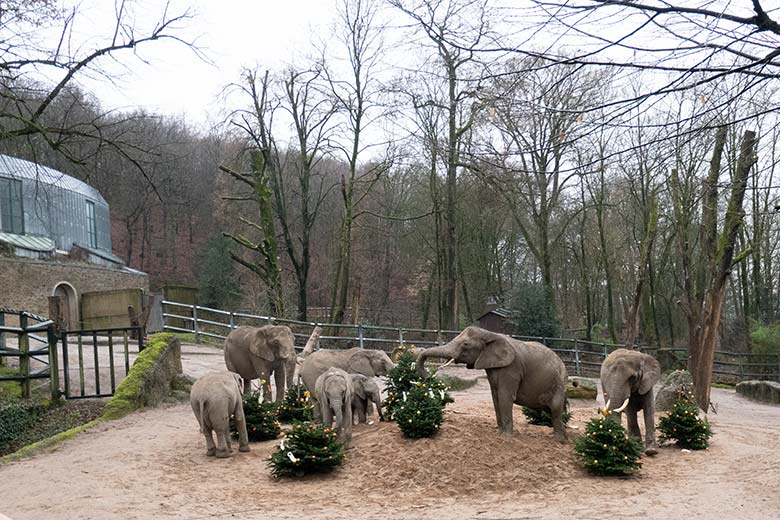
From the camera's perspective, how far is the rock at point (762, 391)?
859 inches

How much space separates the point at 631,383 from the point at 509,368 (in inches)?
70.0

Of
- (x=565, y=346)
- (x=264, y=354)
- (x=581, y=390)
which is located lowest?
(x=565, y=346)

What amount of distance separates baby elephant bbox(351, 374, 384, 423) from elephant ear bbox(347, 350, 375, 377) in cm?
58

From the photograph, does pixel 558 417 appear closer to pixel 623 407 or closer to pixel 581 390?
pixel 623 407

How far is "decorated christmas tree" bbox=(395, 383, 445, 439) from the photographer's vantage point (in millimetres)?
9266

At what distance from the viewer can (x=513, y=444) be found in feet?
30.1

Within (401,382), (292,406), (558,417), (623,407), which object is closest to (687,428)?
(623,407)

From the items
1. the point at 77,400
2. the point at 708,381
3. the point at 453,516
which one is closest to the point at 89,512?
the point at 453,516

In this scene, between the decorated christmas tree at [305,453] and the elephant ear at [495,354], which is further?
the elephant ear at [495,354]

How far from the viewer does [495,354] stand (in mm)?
9680

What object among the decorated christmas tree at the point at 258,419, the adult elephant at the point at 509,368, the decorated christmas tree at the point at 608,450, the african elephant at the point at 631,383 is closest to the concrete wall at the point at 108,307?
the decorated christmas tree at the point at 258,419

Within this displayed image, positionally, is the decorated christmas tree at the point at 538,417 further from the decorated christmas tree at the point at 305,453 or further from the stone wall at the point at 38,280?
the stone wall at the point at 38,280

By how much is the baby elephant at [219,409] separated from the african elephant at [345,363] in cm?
163

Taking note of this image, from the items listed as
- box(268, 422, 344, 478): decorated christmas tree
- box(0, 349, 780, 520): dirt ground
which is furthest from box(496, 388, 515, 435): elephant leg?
box(268, 422, 344, 478): decorated christmas tree
